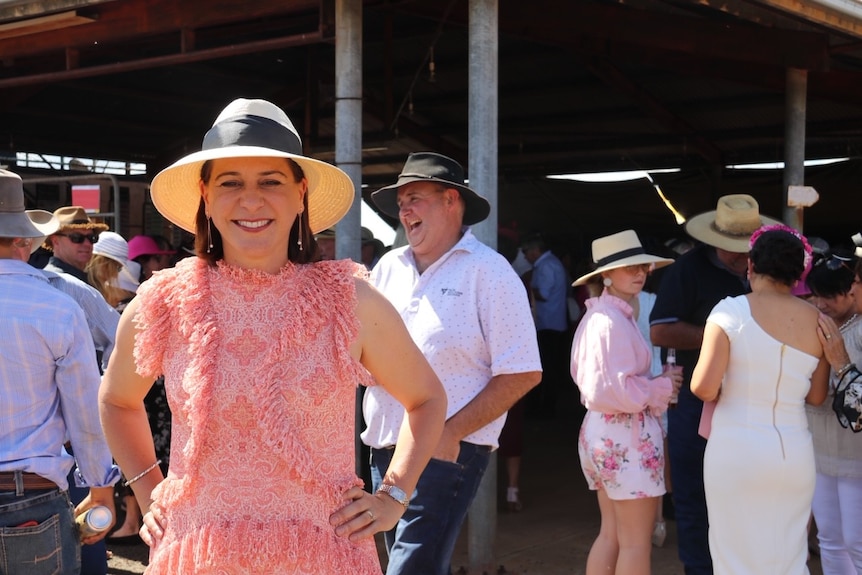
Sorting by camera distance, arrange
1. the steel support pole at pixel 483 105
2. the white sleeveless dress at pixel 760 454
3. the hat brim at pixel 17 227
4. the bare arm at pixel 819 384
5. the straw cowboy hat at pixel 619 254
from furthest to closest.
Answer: the steel support pole at pixel 483 105, the straw cowboy hat at pixel 619 254, the bare arm at pixel 819 384, the white sleeveless dress at pixel 760 454, the hat brim at pixel 17 227

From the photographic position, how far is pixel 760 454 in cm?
395

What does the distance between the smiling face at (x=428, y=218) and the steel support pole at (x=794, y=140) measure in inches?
138

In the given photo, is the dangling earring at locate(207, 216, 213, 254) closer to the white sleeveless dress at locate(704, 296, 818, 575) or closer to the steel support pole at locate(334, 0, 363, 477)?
the white sleeveless dress at locate(704, 296, 818, 575)

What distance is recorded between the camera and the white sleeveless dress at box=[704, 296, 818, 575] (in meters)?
3.95

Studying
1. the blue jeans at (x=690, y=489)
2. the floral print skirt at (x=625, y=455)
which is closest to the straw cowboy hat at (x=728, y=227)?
the blue jeans at (x=690, y=489)

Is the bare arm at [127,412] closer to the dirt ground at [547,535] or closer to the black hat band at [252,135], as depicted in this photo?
the black hat band at [252,135]

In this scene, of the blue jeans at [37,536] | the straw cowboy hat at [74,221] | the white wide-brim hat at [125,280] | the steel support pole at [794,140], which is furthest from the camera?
the steel support pole at [794,140]

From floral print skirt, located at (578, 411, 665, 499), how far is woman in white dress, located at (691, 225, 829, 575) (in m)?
0.28

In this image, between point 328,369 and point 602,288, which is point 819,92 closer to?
point 602,288

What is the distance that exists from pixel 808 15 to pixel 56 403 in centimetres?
462

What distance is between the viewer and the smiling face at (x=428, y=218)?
3557 millimetres

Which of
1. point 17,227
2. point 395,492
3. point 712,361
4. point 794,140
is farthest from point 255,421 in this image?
point 794,140

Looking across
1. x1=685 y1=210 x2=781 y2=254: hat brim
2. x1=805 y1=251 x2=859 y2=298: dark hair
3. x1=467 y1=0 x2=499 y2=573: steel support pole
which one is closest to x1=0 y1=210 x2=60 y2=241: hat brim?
Result: x1=467 y1=0 x2=499 y2=573: steel support pole

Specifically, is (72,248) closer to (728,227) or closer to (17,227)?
(17,227)
